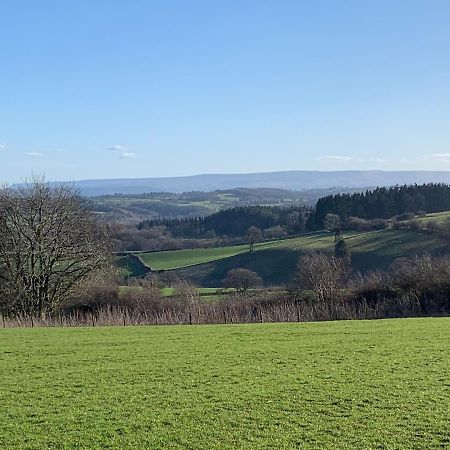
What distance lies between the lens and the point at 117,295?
39.9 m

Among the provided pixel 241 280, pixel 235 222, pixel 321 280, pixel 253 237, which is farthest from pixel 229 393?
pixel 235 222

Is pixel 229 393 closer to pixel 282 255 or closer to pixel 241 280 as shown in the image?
pixel 241 280

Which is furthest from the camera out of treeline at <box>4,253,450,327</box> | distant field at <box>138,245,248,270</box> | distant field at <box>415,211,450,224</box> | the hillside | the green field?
distant field at <box>415,211,450,224</box>

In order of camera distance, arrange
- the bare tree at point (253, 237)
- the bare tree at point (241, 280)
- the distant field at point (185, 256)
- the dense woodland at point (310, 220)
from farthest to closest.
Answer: the dense woodland at point (310, 220) → the bare tree at point (253, 237) → the distant field at point (185, 256) → the bare tree at point (241, 280)

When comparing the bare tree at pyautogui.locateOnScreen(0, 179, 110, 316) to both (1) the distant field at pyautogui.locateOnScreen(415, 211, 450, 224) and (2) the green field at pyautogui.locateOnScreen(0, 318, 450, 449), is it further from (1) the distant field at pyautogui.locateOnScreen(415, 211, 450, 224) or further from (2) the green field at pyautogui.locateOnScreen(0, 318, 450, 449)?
(1) the distant field at pyautogui.locateOnScreen(415, 211, 450, 224)

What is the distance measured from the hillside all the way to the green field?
51.5 meters

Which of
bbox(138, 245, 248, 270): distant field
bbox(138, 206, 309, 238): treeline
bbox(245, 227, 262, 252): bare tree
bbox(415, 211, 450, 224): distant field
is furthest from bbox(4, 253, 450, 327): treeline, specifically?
bbox(138, 206, 309, 238): treeline

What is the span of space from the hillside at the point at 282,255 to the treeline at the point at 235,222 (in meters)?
24.1

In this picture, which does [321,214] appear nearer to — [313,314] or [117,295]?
[117,295]

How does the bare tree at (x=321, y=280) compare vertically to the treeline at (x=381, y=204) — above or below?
below

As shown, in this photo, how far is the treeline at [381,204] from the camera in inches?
3848

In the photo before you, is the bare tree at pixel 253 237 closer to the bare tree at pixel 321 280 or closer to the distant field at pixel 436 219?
the distant field at pixel 436 219

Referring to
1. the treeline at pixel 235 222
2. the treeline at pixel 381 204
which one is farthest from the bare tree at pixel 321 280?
the treeline at pixel 235 222

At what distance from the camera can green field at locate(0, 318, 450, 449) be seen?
7.91m
